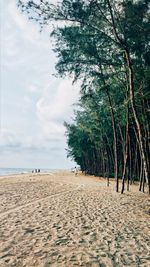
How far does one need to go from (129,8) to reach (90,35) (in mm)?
3065

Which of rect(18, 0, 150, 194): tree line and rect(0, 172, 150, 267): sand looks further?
rect(18, 0, 150, 194): tree line

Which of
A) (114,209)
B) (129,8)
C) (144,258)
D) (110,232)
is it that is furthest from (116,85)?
(144,258)

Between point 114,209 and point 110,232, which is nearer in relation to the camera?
point 110,232

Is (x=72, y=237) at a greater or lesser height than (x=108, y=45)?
lesser

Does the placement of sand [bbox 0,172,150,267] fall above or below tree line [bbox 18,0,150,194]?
below

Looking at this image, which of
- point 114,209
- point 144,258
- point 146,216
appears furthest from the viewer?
point 114,209

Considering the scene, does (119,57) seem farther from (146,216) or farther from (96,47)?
(146,216)

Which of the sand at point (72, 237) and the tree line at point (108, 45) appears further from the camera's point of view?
the tree line at point (108, 45)

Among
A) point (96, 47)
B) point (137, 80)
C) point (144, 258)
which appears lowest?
point (144, 258)

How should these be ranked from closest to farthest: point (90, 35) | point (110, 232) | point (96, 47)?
1. point (110, 232)
2. point (90, 35)
3. point (96, 47)

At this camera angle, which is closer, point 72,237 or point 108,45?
point 72,237

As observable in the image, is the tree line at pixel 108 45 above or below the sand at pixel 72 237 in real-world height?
above

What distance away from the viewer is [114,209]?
63.2 feet

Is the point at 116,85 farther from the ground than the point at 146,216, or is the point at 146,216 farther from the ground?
the point at 116,85
